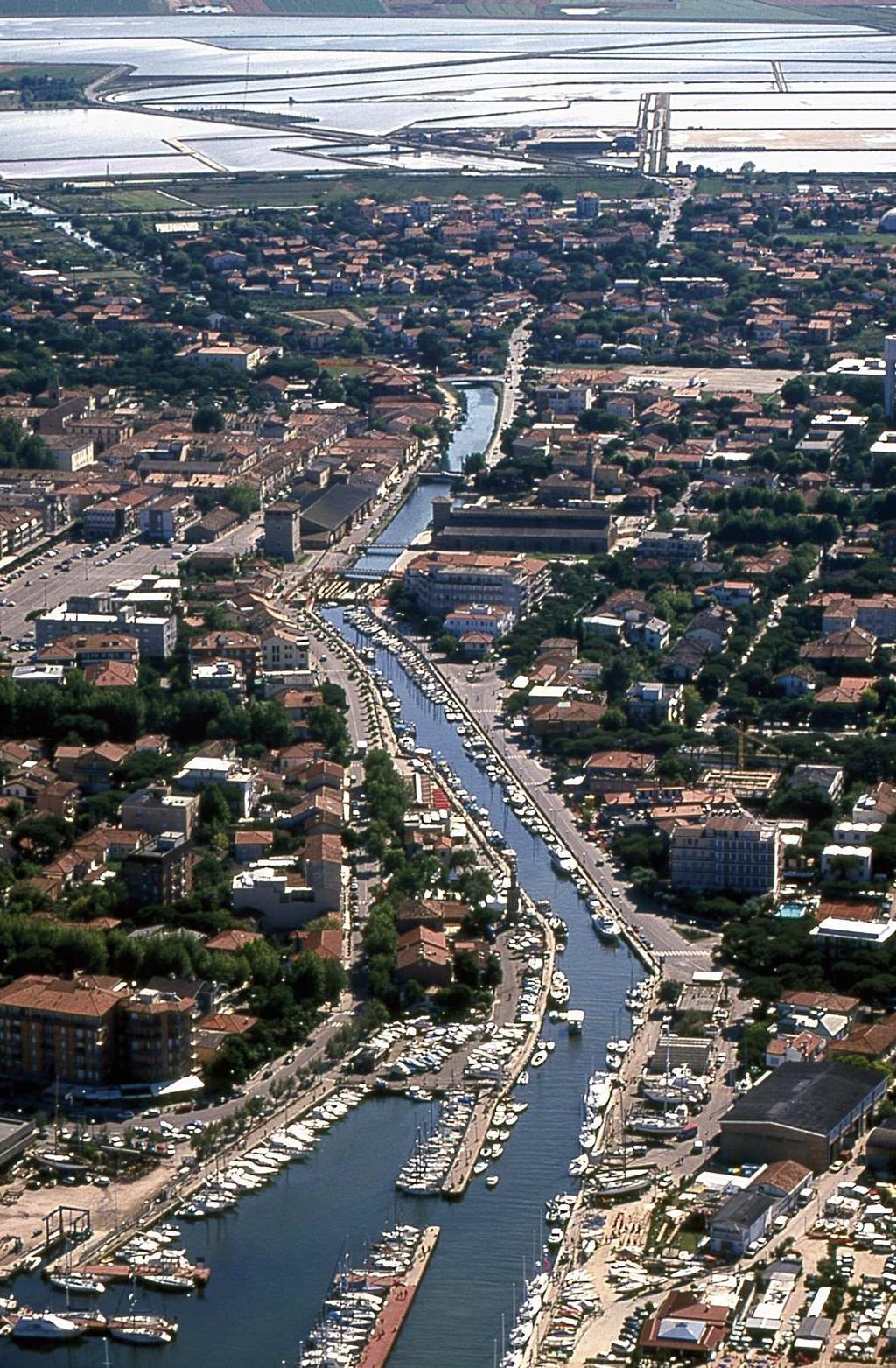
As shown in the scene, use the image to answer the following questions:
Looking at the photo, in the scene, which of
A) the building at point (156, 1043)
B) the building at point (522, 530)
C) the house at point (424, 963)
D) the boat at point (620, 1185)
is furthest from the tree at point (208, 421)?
the boat at point (620, 1185)

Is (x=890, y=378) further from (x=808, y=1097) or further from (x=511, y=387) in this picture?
(x=808, y=1097)

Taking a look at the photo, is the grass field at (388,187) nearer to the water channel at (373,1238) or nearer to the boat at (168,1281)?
the water channel at (373,1238)

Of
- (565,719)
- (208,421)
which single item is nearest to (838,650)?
(565,719)

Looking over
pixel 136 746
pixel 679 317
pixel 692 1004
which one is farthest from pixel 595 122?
pixel 692 1004

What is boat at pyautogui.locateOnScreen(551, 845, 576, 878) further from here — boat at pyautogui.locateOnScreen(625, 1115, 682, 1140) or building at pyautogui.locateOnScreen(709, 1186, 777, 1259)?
building at pyautogui.locateOnScreen(709, 1186, 777, 1259)

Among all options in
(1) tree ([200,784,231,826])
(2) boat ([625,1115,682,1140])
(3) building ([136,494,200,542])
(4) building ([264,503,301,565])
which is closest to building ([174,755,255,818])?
(1) tree ([200,784,231,826])

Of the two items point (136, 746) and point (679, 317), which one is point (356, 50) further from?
point (136, 746)
